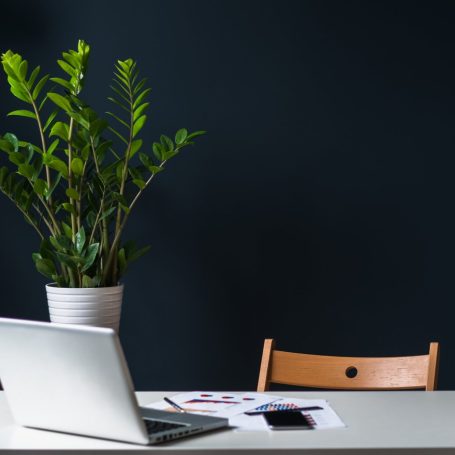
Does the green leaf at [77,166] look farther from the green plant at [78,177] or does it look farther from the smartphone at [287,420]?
the smartphone at [287,420]

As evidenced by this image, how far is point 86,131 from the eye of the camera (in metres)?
3.20

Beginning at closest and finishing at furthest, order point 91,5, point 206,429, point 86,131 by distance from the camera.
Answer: point 206,429 → point 86,131 → point 91,5

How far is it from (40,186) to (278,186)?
1137mm

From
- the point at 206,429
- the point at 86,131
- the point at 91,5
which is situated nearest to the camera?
the point at 206,429

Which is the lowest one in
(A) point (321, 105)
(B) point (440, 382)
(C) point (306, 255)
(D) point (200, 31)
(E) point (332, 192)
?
(B) point (440, 382)

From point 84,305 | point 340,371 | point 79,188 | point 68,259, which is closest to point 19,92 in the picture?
point 79,188

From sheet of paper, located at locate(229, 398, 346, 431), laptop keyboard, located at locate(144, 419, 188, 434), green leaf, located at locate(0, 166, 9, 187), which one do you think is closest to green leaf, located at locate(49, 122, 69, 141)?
green leaf, located at locate(0, 166, 9, 187)

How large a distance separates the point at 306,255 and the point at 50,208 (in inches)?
47.1

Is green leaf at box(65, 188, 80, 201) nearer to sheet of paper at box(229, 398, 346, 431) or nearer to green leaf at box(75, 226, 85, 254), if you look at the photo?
green leaf at box(75, 226, 85, 254)

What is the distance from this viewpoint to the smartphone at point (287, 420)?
5.26 ft

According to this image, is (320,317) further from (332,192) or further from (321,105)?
(321,105)

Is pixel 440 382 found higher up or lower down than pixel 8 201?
lower down

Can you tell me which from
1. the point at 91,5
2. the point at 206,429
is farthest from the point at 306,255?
the point at 206,429

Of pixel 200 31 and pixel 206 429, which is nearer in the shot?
pixel 206 429
